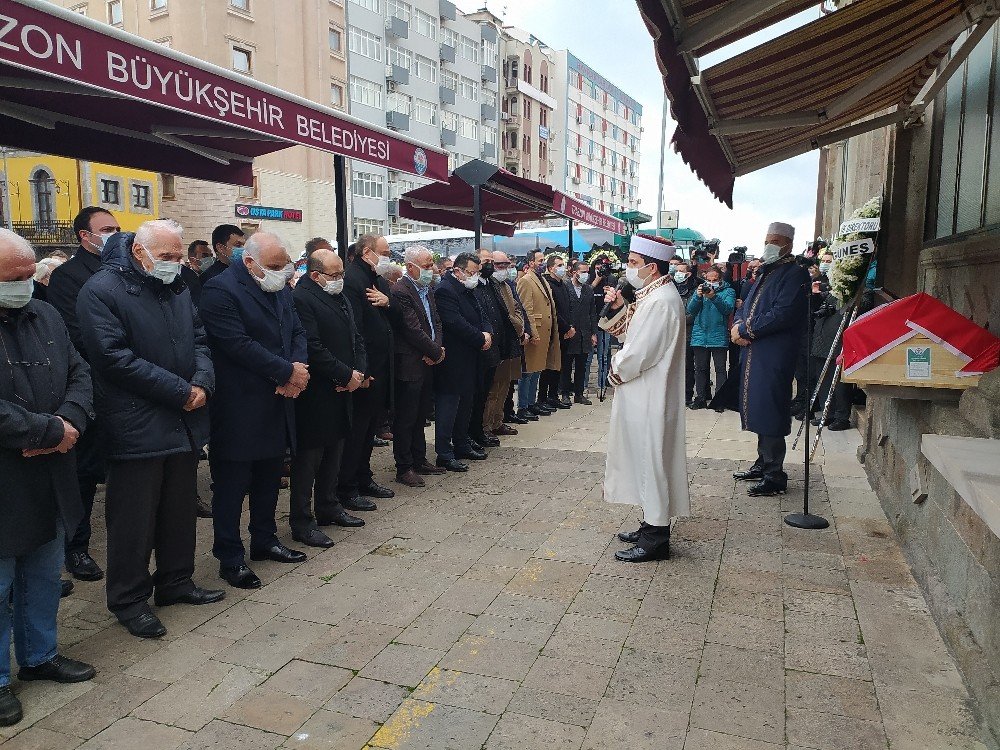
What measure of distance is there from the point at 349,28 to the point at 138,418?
4302cm

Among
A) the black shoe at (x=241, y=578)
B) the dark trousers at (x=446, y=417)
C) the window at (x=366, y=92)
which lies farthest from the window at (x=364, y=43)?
the black shoe at (x=241, y=578)

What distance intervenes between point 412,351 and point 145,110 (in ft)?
9.23

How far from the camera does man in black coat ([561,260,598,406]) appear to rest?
35.6 ft

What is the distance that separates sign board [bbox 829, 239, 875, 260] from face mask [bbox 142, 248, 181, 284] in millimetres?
4983

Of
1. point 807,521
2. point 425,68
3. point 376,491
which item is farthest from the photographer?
point 425,68

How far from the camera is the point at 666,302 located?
476 cm

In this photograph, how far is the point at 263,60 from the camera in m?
35.2

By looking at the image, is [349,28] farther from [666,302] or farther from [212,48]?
[666,302]

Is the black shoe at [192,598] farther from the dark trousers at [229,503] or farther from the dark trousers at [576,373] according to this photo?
the dark trousers at [576,373]

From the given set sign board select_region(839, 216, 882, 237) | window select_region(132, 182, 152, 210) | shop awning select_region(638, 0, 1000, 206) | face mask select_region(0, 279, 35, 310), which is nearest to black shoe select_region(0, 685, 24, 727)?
face mask select_region(0, 279, 35, 310)

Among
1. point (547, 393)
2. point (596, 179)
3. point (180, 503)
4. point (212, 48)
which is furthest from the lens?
point (596, 179)

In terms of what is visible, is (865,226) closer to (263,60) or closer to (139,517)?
(139,517)

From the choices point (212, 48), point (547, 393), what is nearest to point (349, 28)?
point (212, 48)

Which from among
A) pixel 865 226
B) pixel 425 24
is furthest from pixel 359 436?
pixel 425 24
